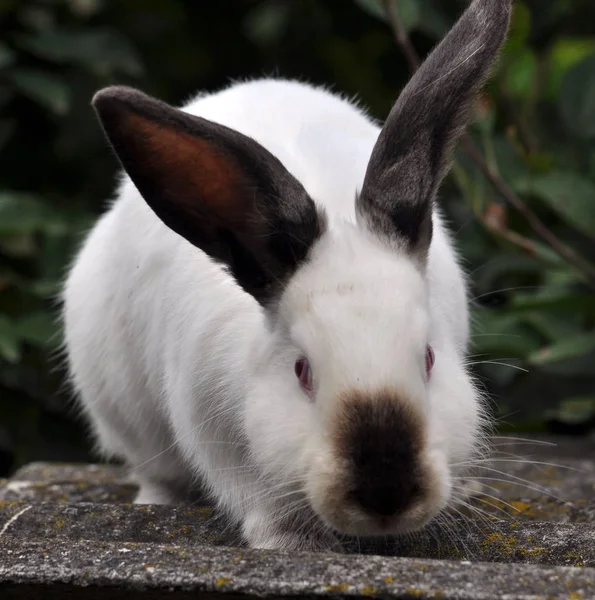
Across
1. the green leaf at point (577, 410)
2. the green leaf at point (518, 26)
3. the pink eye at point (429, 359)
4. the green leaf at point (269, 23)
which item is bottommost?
the green leaf at point (577, 410)

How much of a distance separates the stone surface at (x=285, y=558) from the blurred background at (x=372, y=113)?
1.86 m

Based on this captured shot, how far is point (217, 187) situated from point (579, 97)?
3.85 meters

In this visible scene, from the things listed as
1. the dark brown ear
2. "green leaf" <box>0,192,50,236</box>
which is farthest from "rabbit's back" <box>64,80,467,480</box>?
"green leaf" <box>0,192,50,236</box>

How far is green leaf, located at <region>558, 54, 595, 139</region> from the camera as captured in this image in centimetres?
666

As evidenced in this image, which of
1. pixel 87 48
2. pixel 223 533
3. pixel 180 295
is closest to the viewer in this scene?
pixel 223 533

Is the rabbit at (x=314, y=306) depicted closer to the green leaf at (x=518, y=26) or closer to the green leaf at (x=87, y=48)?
the green leaf at (x=518, y=26)

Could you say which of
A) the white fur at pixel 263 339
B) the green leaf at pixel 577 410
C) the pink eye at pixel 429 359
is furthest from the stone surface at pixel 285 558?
the green leaf at pixel 577 410

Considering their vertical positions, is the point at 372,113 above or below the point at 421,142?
below

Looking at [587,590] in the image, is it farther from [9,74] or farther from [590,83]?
[9,74]

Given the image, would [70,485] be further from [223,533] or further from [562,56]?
[562,56]

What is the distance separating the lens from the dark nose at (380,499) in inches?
113

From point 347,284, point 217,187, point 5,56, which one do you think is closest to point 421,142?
point 347,284

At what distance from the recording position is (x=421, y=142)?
336 cm

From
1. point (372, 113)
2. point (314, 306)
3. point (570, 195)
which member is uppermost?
point (314, 306)
